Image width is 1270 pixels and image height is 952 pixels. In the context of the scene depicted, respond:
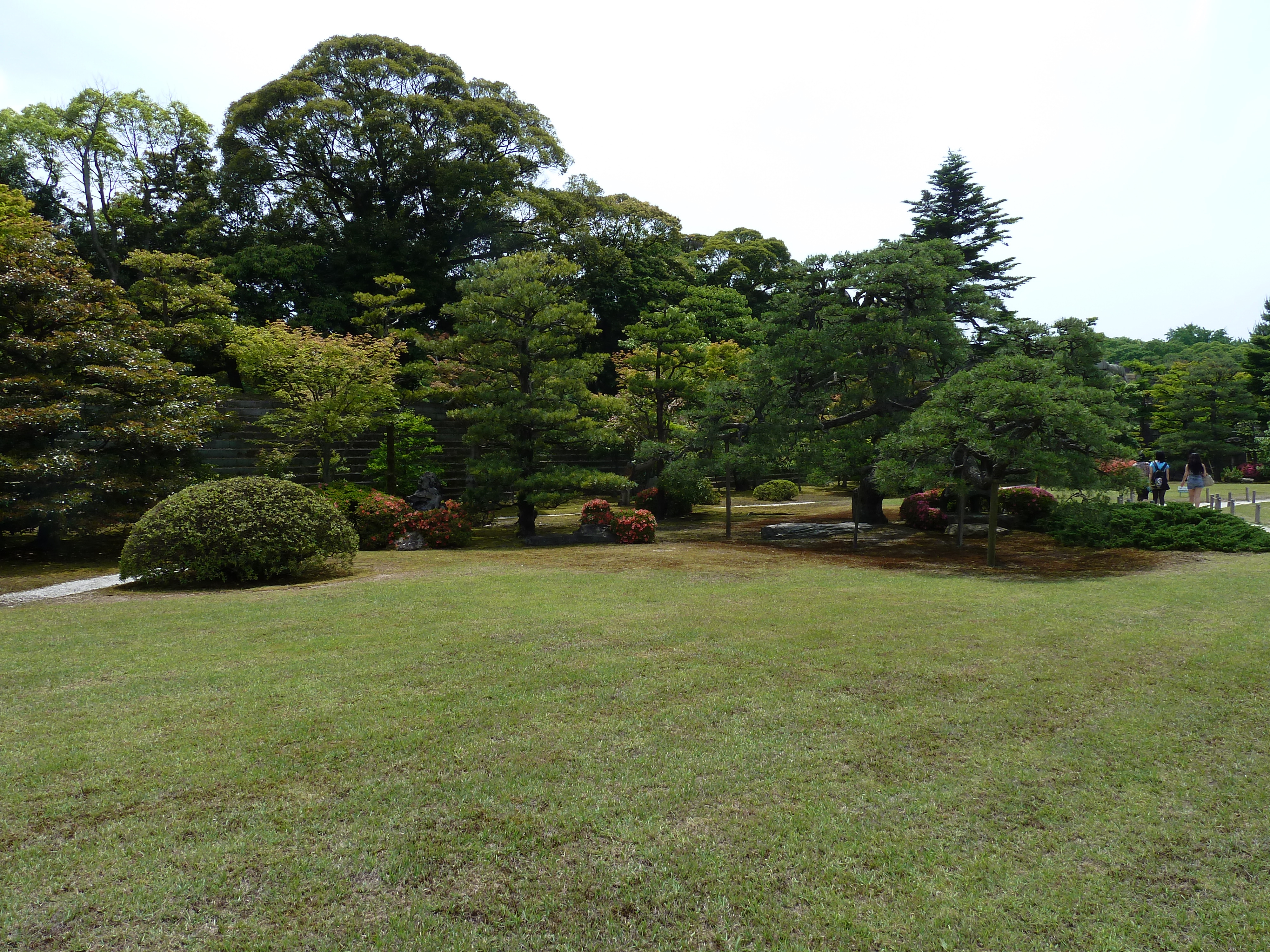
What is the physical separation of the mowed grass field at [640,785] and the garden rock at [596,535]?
23.1ft

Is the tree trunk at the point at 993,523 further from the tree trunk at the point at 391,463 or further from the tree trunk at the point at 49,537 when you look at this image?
the tree trunk at the point at 49,537

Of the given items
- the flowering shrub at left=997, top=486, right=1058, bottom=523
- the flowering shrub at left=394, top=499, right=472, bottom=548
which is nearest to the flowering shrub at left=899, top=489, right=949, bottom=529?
the flowering shrub at left=997, top=486, right=1058, bottom=523

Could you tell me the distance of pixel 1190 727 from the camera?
3959mm

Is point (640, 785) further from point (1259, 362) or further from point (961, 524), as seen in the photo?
point (1259, 362)

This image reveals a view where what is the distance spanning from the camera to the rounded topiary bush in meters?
8.53

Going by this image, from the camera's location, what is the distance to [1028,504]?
14367mm

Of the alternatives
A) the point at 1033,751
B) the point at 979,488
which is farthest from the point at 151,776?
the point at 979,488

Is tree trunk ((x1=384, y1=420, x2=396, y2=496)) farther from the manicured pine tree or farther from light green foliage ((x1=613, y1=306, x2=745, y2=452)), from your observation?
the manicured pine tree

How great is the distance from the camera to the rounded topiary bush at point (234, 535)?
853 centimetres

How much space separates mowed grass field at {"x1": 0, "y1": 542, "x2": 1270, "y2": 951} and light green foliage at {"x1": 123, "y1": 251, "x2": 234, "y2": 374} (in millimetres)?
12277

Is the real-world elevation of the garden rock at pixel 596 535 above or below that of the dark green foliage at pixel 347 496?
below

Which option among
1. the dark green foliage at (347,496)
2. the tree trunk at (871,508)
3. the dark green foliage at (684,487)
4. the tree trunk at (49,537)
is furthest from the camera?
the tree trunk at (871,508)

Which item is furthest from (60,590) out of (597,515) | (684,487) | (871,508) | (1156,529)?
(1156,529)

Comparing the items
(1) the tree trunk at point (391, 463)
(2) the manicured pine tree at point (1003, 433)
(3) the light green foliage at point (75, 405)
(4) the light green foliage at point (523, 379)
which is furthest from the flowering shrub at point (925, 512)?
(3) the light green foliage at point (75, 405)
